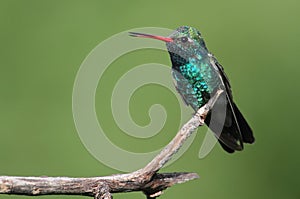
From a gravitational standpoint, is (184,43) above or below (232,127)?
above

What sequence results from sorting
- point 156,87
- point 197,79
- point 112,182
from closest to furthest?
point 112,182 < point 197,79 < point 156,87

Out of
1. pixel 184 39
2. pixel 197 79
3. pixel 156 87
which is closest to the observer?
pixel 184 39

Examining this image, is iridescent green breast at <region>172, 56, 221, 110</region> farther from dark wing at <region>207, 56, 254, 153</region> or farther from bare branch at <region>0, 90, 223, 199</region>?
bare branch at <region>0, 90, 223, 199</region>

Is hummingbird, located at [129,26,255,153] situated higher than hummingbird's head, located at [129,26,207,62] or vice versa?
hummingbird's head, located at [129,26,207,62]

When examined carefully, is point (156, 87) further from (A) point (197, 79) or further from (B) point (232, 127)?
(B) point (232, 127)

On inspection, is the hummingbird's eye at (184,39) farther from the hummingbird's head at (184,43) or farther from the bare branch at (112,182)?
the bare branch at (112,182)

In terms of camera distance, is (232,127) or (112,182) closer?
(112,182)

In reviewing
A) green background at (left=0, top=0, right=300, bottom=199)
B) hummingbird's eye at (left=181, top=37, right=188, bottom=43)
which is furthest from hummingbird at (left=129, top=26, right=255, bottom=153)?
green background at (left=0, top=0, right=300, bottom=199)

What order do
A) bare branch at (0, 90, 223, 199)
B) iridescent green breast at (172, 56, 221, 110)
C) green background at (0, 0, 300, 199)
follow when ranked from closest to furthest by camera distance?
1. bare branch at (0, 90, 223, 199)
2. iridescent green breast at (172, 56, 221, 110)
3. green background at (0, 0, 300, 199)

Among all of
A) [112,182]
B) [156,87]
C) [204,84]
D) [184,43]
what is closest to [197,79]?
[204,84]
